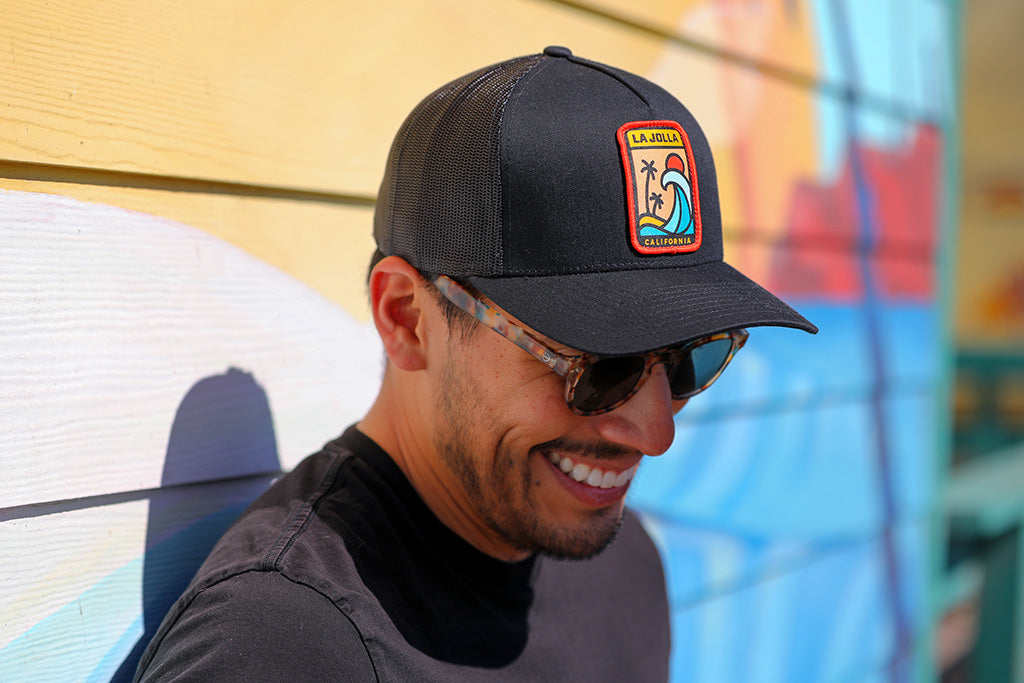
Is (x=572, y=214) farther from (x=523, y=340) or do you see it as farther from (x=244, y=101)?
(x=244, y=101)

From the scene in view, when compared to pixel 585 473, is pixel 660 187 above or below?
above

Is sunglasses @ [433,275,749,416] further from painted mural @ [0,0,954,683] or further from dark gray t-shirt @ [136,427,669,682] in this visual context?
painted mural @ [0,0,954,683]

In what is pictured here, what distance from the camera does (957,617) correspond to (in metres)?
6.00

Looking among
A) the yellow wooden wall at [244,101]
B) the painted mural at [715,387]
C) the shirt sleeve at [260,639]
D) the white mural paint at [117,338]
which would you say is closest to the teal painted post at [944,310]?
the painted mural at [715,387]

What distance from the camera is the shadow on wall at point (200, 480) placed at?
1.24 metres

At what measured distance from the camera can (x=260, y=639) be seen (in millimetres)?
917

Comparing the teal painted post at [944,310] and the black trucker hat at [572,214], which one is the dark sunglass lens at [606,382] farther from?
the teal painted post at [944,310]

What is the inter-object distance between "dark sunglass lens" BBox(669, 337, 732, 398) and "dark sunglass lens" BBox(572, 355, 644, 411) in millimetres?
140

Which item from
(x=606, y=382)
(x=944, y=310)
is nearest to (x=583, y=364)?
(x=606, y=382)

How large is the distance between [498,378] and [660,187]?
323mm

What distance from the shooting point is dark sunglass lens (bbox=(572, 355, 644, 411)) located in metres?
1.08

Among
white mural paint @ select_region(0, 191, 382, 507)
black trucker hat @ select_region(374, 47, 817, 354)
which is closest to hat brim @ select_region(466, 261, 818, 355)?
black trucker hat @ select_region(374, 47, 817, 354)

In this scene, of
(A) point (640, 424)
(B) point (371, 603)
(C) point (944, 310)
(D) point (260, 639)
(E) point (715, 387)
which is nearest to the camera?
(D) point (260, 639)

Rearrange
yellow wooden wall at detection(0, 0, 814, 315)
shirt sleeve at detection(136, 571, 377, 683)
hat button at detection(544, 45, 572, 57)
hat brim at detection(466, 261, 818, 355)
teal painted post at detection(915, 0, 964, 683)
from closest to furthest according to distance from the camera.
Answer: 1. shirt sleeve at detection(136, 571, 377, 683)
2. hat brim at detection(466, 261, 818, 355)
3. yellow wooden wall at detection(0, 0, 814, 315)
4. hat button at detection(544, 45, 572, 57)
5. teal painted post at detection(915, 0, 964, 683)
